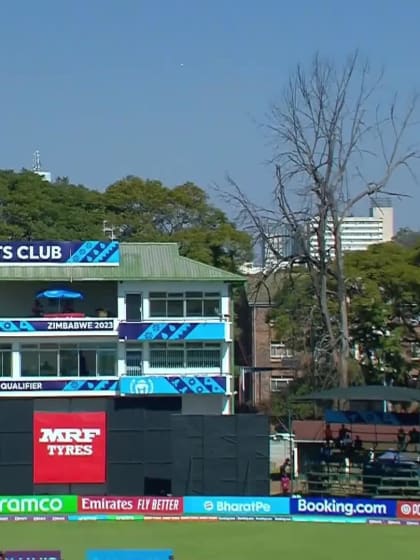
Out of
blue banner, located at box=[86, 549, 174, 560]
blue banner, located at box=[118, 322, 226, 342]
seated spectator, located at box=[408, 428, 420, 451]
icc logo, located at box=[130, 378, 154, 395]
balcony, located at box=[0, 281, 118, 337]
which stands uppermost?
balcony, located at box=[0, 281, 118, 337]

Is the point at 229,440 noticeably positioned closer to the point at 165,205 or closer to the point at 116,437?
the point at 116,437

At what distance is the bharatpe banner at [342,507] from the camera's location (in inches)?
1190

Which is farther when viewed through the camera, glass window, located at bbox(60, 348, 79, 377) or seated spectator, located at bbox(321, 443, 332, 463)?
glass window, located at bbox(60, 348, 79, 377)

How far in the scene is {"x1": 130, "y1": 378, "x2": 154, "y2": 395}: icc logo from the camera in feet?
141

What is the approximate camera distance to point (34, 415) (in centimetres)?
3309

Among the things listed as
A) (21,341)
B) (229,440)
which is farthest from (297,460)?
(21,341)

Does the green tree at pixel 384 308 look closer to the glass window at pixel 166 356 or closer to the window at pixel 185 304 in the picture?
the window at pixel 185 304

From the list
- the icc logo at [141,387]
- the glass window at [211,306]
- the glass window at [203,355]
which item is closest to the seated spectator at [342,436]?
the glass window at [203,355]

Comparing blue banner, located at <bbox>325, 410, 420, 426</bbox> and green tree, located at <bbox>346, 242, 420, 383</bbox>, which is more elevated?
green tree, located at <bbox>346, 242, 420, 383</bbox>

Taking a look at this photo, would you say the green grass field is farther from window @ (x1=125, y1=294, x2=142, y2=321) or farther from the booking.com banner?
window @ (x1=125, y1=294, x2=142, y2=321)

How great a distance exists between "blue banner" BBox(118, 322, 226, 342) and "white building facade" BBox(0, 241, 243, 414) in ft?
0.12

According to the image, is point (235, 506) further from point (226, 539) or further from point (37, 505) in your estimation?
point (37, 505)

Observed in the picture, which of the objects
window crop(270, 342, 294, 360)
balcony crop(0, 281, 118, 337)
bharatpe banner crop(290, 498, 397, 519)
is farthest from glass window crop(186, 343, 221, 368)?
window crop(270, 342, 294, 360)

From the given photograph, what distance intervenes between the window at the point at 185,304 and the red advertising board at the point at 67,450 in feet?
37.6
